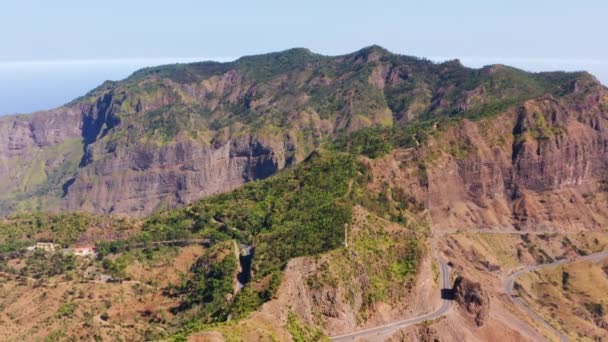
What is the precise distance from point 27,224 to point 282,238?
8427cm

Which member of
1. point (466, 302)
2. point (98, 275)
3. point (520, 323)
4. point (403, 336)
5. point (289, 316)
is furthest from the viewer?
point (98, 275)

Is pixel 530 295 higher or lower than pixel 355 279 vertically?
lower

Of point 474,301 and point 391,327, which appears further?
point 474,301

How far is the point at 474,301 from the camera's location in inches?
5374

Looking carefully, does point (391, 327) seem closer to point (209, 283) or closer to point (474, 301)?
point (474, 301)

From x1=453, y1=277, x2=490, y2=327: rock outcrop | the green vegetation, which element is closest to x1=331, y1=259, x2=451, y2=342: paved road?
x1=453, y1=277, x2=490, y2=327: rock outcrop

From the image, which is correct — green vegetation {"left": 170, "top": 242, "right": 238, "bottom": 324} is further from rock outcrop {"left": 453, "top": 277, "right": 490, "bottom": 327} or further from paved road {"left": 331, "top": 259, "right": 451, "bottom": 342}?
rock outcrop {"left": 453, "top": 277, "right": 490, "bottom": 327}

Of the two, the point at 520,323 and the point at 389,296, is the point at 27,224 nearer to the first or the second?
the point at 389,296

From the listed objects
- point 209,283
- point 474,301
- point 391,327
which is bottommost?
point 391,327

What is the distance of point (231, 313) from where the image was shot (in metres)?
114

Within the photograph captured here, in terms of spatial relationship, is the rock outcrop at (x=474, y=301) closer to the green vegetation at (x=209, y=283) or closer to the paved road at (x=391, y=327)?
the paved road at (x=391, y=327)

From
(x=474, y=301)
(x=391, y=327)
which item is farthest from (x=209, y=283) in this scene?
(x=474, y=301)

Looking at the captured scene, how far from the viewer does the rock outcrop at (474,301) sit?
136 m

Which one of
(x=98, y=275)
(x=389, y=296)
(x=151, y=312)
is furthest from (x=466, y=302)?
(x=98, y=275)
